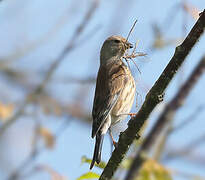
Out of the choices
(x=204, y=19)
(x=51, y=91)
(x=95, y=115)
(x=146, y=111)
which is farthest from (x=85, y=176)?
(x=51, y=91)

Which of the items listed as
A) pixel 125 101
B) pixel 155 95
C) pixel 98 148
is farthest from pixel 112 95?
pixel 155 95

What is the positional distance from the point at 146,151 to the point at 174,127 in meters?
0.48

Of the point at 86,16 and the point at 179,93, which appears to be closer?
the point at 86,16

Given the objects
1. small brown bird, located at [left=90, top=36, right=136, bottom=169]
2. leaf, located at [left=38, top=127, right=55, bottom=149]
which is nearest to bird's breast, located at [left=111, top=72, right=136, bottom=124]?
small brown bird, located at [left=90, top=36, right=136, bottom=169]

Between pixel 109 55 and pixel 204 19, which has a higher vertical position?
pixel 109 55

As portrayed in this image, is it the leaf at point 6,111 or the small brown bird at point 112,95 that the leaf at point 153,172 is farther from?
the leaf at point 6,111

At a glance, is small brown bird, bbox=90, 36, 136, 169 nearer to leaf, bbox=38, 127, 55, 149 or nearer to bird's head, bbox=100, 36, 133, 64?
bird's head, bbox=100, 36, 133, 64

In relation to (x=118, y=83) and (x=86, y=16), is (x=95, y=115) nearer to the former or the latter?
(x=118, y=83)

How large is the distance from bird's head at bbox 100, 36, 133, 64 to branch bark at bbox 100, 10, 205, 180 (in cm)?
209

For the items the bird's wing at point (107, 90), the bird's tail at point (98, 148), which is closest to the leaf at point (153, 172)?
the bird's tail at point (98, 148)

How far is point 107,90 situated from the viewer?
449cm

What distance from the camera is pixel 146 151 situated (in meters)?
4.24

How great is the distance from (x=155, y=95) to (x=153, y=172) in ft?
4.26

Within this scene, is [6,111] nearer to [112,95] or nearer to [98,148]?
[112,95]
